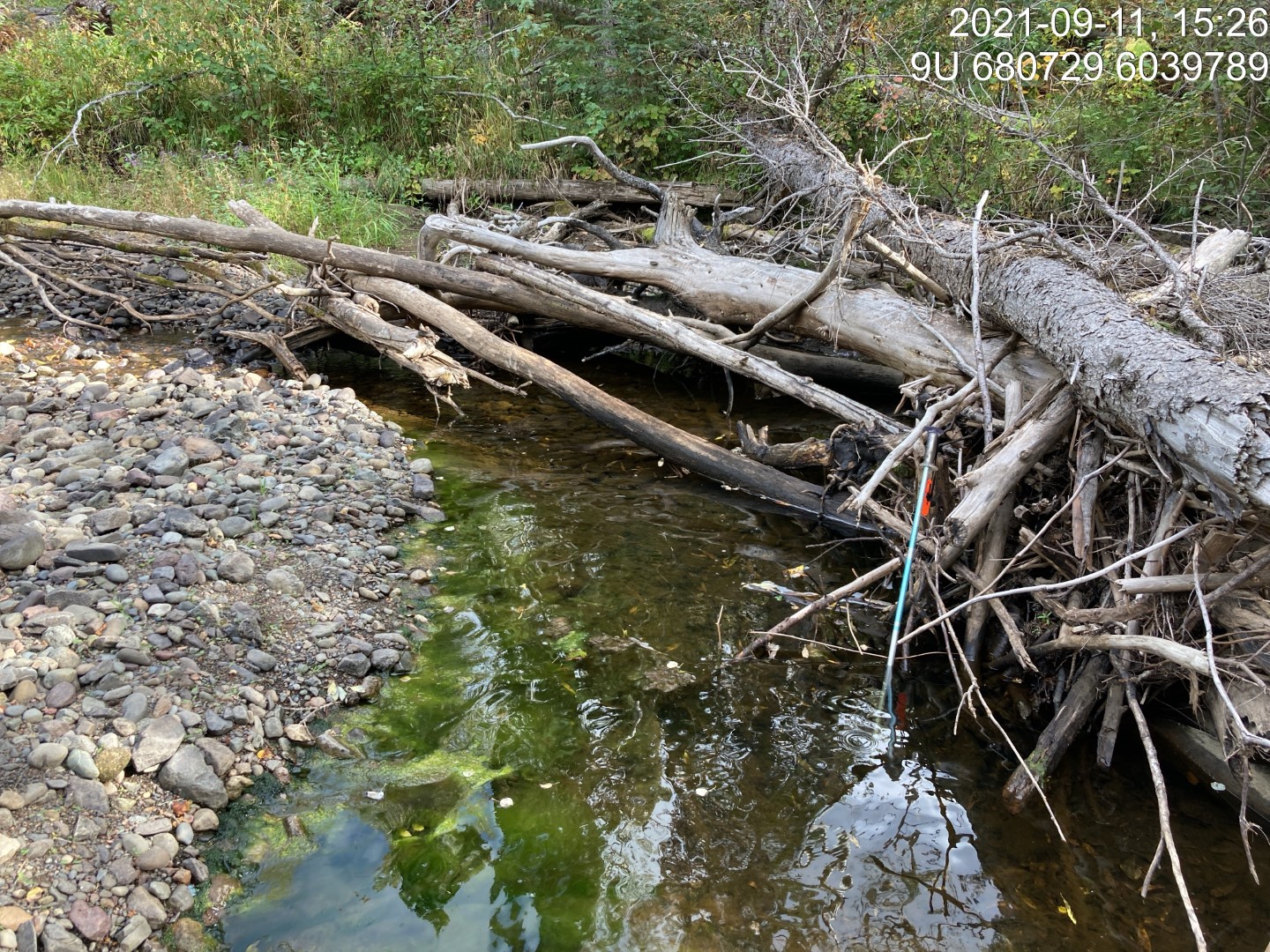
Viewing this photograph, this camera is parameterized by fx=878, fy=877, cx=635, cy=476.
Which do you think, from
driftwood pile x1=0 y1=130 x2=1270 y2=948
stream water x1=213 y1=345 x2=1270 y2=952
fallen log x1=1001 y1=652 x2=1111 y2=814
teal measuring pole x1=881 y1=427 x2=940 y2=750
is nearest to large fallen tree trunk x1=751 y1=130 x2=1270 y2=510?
driftwood pile x1=0 y1=130 x2=1270 y2=948

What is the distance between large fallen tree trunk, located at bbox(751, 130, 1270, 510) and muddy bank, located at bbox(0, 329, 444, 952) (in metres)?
2.96

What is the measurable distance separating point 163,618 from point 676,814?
210cm

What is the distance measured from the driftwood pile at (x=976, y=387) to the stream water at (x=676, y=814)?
0.79ft

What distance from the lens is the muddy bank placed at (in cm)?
252

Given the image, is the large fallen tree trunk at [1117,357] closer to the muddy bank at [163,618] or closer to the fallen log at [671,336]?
the fallen log at [671,336]

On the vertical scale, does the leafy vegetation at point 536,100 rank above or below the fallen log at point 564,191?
above

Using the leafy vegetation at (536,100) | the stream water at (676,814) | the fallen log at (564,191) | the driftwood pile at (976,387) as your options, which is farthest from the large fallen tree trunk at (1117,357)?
the fallen log at (564,191)

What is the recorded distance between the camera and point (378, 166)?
33.1 ft

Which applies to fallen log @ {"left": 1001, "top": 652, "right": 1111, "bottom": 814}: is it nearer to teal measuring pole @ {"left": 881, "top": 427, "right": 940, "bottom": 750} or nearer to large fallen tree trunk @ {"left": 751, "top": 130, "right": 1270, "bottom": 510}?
teal measuring pole @ {"left": 881, "top": 427, "right": 940, "bottom": 750}

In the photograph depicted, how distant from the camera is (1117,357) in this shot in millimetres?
3229

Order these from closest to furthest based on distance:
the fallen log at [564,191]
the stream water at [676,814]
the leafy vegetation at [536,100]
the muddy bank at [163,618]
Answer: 1. the muddy bank at [163,618]
2. the stream water at [676,814]
3. the leafy vegetation at [536,100]
4. the fallen log at [564,191]

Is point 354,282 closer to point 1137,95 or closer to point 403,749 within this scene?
point 403,749

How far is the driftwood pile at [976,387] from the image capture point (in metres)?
2.90

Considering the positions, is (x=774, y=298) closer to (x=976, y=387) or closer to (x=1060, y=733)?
(x=976, y=387)
